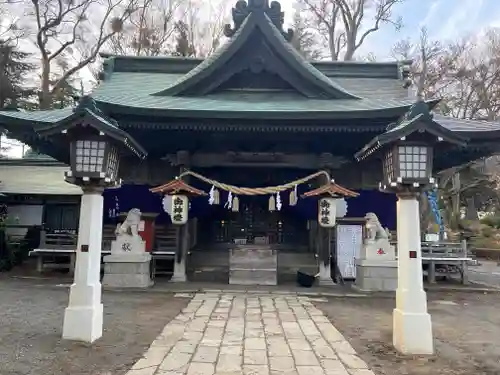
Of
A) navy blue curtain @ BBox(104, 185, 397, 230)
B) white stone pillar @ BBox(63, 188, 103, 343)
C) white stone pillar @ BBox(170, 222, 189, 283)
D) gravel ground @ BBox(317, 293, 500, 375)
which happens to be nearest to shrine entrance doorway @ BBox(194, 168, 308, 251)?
navy blue curtain @ BBox(104, 185, 397, 230)

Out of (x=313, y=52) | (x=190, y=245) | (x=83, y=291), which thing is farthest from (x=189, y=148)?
(x=313, y=52)

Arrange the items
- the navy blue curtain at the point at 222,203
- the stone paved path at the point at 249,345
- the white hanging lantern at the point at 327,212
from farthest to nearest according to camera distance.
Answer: the navy blue curtain at the point at 222,203 < the white hanging lantern at the point at 327,212 < the stone paved path at the point at 249,345

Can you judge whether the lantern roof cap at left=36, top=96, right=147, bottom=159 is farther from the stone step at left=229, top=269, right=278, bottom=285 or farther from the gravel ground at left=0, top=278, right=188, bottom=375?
the stone step at left=229, top=269, right=278, bottom=285

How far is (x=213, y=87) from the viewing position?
1309 centimetres

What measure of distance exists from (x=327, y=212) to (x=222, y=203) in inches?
157

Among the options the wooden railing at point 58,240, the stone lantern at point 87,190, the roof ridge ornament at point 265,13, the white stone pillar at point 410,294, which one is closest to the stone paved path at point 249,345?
the white stone pillar at point 410,294

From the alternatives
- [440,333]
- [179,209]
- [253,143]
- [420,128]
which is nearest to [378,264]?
[440,333]

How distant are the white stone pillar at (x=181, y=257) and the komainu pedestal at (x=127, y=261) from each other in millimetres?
1066

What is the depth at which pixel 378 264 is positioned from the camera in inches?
446

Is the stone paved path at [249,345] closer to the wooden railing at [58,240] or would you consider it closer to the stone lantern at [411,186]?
the stone lantern at [411,186]

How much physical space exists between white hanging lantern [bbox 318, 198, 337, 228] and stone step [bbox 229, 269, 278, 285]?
2.27 meters

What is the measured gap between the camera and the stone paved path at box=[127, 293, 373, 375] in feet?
16.3

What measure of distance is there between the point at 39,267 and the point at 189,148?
641cm

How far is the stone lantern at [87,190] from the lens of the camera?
241 inches
